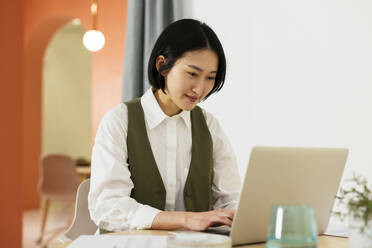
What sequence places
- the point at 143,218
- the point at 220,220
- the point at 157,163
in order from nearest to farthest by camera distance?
the point at 220,220
the point at 143,218
the point at 157,163

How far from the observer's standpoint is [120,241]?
1.13 metres

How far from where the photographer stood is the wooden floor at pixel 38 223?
4.78m

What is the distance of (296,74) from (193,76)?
98cm

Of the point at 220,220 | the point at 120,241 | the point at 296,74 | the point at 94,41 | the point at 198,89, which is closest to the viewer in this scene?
the point at 120,241

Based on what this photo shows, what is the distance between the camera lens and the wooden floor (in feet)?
15.7

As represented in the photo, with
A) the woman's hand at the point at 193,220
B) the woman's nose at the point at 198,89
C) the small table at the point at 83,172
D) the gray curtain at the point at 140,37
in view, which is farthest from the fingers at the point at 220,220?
the small table at the point at 83,172

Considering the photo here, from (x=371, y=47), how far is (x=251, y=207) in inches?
52.8

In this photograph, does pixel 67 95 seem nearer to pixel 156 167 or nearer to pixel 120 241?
pixel 156 167

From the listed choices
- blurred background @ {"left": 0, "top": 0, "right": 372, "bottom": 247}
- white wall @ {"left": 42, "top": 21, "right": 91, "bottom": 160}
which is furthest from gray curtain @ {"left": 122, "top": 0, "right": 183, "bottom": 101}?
white wall @ {"left": 42, "top": 21, "right": 91, "bottom": 160}

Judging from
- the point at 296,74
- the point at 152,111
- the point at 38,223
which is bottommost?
the point at 38,223

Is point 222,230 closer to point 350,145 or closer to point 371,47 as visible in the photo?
point 350,145

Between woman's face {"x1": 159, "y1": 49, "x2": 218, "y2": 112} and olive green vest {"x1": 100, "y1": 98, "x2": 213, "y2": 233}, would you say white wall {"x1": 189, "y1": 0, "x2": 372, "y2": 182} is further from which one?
woman's face {"x1": 159, "y1": 49, "x2": 218, "y2": 112}

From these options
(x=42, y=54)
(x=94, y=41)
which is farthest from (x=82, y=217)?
(x=42, y=54)

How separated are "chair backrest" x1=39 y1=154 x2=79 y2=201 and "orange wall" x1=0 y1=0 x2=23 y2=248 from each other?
1567 millimetres
